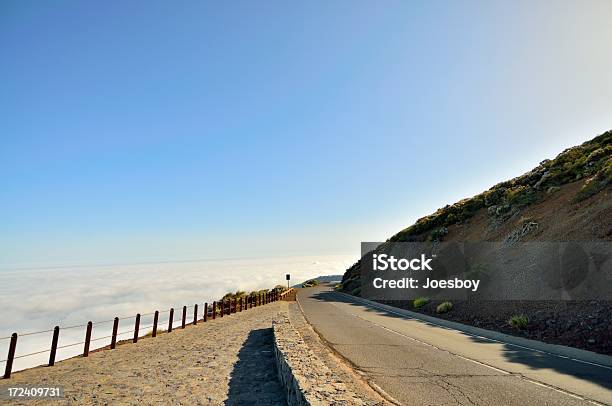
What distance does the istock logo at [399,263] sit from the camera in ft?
116

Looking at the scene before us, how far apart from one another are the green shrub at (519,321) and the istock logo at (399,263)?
16959 mm

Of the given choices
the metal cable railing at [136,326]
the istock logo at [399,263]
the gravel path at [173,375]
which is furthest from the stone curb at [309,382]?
the istock logo at [399,263]

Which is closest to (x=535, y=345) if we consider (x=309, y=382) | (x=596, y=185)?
(x=309, y=382)

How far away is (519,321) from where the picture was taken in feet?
51.5

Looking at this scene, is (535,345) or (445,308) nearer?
(535,345)

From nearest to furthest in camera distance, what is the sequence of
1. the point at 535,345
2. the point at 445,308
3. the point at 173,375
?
1. the point at 173,375
2. the point at 535,345
3. the point at 445,308

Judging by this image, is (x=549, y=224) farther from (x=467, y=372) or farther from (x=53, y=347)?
(x=53, y=347)

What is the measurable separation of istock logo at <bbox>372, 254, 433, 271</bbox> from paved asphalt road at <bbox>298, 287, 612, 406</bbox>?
810 inches

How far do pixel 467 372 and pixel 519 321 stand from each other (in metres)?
8.28

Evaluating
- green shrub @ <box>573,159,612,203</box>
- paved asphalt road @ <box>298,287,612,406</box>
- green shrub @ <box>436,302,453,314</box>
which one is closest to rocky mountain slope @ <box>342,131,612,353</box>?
green shrub @ <box>573,159,612,203</box>

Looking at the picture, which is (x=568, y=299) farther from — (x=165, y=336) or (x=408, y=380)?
(x=165, y=336)

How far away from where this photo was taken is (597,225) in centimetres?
2047

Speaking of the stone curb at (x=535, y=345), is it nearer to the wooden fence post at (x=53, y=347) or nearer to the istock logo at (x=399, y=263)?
the istock logo at (x=399, y=263)

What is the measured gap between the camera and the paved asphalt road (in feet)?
23.8
